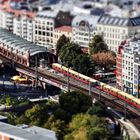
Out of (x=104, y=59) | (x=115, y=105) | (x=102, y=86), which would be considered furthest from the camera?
(x=104, y=59)

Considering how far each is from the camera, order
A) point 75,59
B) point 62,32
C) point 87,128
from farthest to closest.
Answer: point 62,32
point 75,59
point 87,128

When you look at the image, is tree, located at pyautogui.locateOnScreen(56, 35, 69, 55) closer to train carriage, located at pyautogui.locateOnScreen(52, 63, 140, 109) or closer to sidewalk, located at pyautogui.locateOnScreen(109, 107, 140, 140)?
train carriage, located at pyautogui.locateOnScreen(52, 63, 140, 109)

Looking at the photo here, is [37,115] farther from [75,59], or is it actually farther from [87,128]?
[75,59]

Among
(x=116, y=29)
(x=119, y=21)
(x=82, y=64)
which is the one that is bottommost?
(x=82, y=64)

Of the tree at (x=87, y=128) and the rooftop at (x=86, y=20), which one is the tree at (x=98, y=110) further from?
the rooftop at (x=86, y=20)

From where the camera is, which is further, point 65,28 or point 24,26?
point 24,26

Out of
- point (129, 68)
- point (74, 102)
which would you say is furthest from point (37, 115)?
point (129, 68)

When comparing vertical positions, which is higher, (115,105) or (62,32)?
(62,32)
